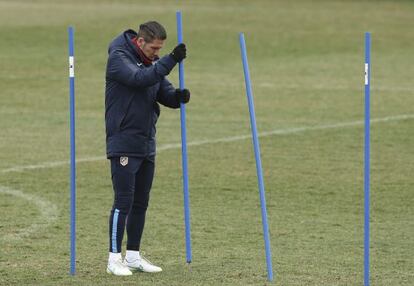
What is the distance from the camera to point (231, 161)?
17.7 metres

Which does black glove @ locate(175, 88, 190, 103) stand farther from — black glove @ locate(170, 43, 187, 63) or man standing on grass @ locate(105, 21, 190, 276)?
black glove @ locate(170, 43, 187, 63)

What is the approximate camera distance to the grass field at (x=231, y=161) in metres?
11.6

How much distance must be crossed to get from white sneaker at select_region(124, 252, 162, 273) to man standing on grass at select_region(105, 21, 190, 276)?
0.12 metres

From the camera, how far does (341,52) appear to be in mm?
31766

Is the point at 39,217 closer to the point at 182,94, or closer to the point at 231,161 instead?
the point at 182,94

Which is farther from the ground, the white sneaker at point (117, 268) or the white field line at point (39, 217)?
the white field line at point (39, 217)

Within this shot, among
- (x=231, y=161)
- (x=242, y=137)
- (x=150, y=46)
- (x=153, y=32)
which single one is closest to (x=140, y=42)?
(x=150, y=46)

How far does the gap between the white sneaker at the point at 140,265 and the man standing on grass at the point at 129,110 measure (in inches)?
4.7

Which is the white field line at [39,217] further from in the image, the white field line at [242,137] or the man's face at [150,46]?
the man's face at [150,46]

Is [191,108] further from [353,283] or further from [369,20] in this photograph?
[369,20]

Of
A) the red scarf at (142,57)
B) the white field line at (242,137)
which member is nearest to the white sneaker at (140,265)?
the red scarf at (142,57)

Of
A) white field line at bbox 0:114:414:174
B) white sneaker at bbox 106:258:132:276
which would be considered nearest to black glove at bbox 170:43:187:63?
white sneaker at bbox 106:258:132:276

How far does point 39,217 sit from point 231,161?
4592 mm

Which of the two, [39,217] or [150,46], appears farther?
[39,217]
